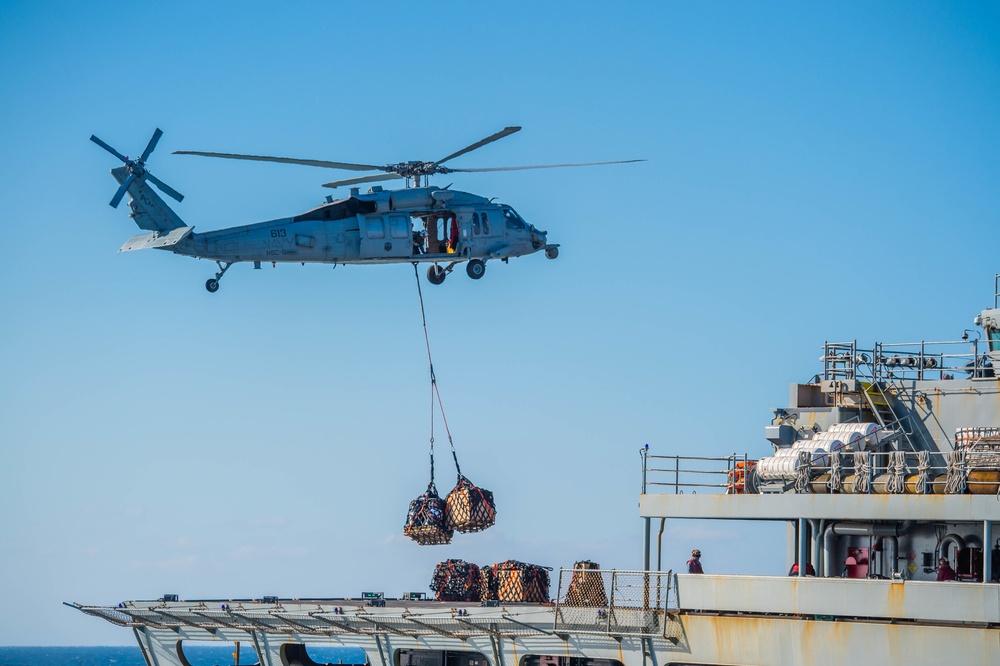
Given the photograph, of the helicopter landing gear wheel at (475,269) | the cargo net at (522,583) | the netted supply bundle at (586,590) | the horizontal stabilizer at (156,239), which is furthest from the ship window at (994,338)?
the horizontal stabilizer at (156,239)

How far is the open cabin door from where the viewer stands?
3538 cm

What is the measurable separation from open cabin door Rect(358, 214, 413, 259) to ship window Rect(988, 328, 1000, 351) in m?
15.2

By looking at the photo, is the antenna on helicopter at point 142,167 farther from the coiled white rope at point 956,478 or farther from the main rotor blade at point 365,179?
the coiled white rope at point 956,478

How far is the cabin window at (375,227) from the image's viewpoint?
116 feet

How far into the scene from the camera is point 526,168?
34.4 metres

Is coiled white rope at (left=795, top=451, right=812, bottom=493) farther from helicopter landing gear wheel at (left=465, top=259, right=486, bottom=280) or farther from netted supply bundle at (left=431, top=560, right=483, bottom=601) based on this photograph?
helicopter landing gear wheel at (left=465, top=259, right=486, bottom=280)

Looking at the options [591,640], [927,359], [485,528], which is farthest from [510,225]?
[591,640]

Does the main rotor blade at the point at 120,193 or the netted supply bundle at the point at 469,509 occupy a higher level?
the main rotor blade at the point at 120,193

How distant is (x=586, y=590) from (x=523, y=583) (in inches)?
176

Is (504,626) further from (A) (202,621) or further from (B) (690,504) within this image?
(A) (202,621)

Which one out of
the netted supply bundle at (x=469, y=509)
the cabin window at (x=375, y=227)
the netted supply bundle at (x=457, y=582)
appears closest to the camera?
the netted supply bundle at (x=457, y=582)

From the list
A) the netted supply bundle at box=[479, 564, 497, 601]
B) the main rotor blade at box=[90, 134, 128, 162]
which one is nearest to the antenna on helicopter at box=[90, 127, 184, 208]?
the main rotor blade at box=[90, 134, 128, 162]

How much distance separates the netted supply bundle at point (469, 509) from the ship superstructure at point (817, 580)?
2.91m

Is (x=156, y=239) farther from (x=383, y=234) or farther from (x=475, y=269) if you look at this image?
(x=475, y=269)
